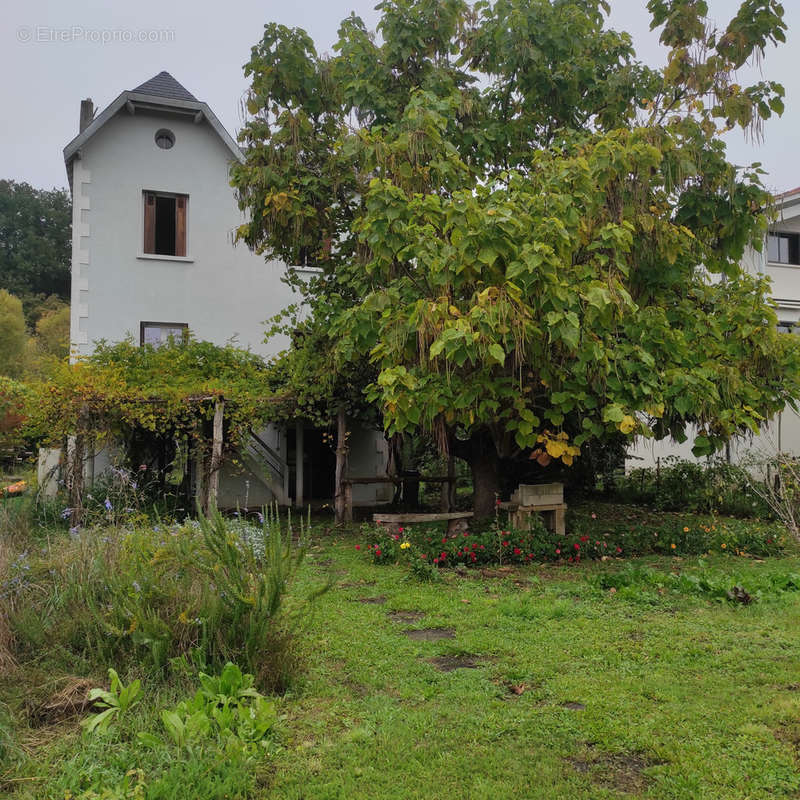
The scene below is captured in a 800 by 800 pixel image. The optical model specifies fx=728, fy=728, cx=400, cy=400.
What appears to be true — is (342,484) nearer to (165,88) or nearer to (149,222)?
(149,222)

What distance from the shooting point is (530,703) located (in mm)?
4371

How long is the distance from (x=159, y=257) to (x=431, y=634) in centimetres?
1132

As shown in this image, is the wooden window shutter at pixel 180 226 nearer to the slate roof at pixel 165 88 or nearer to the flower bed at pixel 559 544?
the slate roof at pixel 165 88

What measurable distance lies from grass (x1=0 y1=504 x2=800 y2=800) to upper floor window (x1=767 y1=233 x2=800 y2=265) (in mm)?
15343

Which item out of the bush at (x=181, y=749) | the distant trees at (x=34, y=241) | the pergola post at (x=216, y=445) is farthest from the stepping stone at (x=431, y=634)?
the distant trees at (x=34, y=241)

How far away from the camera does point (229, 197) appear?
1550cm

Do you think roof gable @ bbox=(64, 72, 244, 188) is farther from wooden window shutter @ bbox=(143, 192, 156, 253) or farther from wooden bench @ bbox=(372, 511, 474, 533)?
wooden bench @ bbox=(372, 511, 474, 533)

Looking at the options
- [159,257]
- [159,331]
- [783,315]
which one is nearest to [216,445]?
[159,331]

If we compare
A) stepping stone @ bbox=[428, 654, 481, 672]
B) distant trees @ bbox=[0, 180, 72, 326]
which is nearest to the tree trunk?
stepping stone @ bbox=[428, 654, 481, 672]

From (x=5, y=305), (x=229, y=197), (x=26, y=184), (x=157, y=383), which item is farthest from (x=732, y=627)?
(x=26, y=184)

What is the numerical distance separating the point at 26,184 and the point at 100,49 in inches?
1853

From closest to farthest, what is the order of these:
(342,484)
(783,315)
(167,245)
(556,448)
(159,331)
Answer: (556,448) < (342,484) < (159,331) < (167,245) < (783,315)

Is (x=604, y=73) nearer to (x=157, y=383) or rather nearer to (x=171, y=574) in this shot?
(x=157, y=383)

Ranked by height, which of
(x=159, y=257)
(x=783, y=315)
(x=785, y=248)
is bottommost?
(x=783, y=315)
